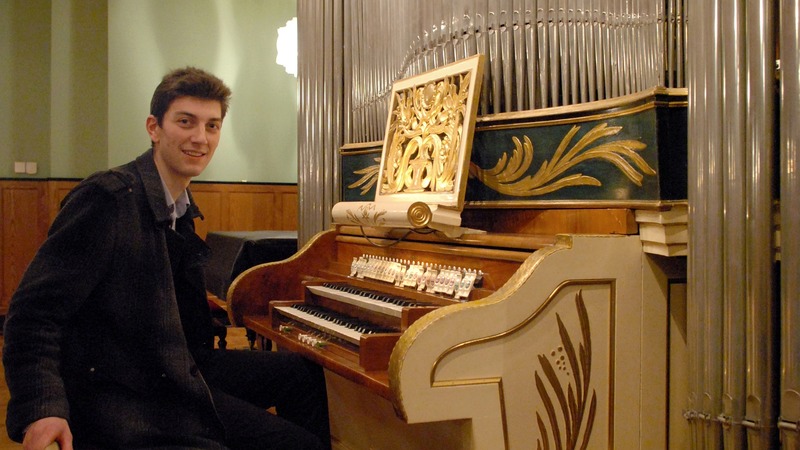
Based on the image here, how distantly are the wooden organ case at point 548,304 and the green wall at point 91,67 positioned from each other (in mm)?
6429

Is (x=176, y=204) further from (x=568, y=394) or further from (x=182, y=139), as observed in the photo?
(x=568, y=394)

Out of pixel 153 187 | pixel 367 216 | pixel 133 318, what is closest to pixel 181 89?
pixel 153 187

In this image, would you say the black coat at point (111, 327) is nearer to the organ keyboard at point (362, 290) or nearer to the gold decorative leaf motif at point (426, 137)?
the organ keyboard at point (362, 290)

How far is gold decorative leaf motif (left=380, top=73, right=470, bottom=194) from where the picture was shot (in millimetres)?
2736

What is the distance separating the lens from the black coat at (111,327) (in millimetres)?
1789

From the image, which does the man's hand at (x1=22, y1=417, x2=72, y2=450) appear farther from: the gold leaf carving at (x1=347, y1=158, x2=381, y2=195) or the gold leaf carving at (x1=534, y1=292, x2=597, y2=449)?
the gold leaf carving at (x1=347, y1=158, x2=381, y2=195)

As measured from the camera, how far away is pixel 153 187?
82.6 inches

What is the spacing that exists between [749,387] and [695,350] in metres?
0.17

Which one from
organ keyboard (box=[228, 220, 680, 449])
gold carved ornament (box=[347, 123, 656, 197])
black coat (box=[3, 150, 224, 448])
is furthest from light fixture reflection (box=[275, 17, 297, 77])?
black coat (box=[3, 150, 224, 448])

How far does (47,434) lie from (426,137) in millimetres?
1716

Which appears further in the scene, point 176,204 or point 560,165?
point 560,165

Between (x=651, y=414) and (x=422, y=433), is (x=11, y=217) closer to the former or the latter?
(x=422, y=433)

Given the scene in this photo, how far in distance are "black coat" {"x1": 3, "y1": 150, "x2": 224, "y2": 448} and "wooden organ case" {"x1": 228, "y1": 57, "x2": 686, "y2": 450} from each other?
548 millimetres

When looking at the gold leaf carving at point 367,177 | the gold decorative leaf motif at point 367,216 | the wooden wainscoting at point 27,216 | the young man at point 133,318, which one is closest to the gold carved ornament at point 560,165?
the gold decorative leaf motif at point 367,216
